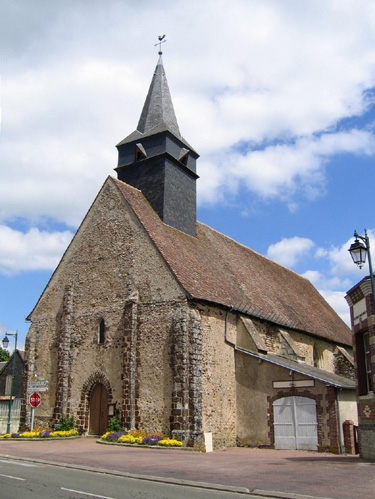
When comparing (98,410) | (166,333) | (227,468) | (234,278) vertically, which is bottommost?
(227,468)

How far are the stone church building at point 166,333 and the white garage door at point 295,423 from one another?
4 cm

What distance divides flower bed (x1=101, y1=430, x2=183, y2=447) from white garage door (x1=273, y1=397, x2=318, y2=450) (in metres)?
4.04

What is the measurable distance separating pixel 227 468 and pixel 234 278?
1295cm

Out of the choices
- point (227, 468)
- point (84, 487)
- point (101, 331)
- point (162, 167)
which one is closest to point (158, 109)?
point (162, 167)

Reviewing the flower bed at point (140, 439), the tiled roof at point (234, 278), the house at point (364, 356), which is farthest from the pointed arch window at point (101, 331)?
the house at point (364, 356)

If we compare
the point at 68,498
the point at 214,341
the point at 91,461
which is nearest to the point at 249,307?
the point at 214,341

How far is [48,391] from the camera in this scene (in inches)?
859

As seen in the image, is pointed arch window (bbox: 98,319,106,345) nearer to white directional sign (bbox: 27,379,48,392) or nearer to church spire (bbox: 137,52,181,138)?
white directional sign (bbox: 27,379,48,392)

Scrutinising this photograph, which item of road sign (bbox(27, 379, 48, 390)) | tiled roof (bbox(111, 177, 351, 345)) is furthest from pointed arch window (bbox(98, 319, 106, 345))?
tiled roof (bbox(111, 177, 351, 345))

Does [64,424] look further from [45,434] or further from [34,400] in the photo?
[34,400]

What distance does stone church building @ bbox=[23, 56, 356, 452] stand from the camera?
18.5 meters

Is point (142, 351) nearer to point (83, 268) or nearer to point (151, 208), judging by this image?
point (83, 268)

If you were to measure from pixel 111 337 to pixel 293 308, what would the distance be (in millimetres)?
11549

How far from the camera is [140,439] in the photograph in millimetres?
17734
